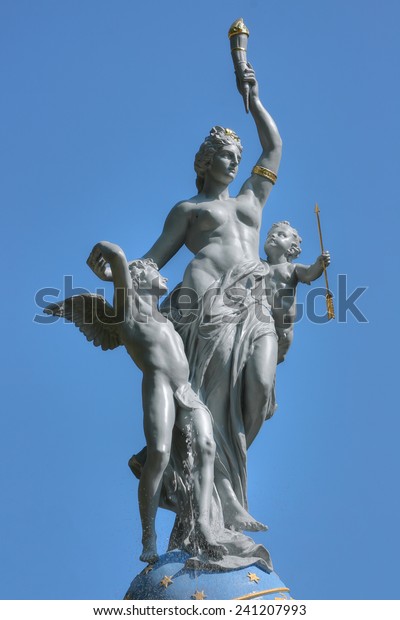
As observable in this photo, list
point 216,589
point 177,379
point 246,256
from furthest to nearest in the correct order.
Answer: point 246,256, point 177,379, point 216,589

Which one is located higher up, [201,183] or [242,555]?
[201,183]

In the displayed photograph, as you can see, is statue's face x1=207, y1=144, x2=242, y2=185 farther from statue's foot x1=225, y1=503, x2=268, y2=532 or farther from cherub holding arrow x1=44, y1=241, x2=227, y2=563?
statue's foot x1=225, y1=503, x2=268, y2=532

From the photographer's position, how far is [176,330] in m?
16.0

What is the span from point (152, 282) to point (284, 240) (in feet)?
6.35

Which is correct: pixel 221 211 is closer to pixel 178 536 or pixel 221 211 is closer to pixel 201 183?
pixel 201 183

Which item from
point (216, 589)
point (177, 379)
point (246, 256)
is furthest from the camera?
point (246, 256)

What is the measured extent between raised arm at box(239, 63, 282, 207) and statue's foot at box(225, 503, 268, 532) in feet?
12.3

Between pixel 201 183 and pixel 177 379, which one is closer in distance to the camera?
pixel 177 379

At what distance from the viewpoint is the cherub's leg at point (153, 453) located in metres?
14.9

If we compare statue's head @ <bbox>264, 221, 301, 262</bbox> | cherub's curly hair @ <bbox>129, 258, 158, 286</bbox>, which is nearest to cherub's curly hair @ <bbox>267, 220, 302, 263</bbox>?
statue's head @ <bbox>264, 221, 301, 262</bbox>

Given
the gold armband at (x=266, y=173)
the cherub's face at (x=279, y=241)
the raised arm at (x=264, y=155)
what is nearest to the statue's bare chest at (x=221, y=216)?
the cherub's face at (x=279, y=241)


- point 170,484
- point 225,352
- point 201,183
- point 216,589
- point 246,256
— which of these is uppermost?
point 201,183

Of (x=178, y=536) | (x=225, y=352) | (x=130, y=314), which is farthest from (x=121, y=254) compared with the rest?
(x=178, y=536)

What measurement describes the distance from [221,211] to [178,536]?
12.5 ft
